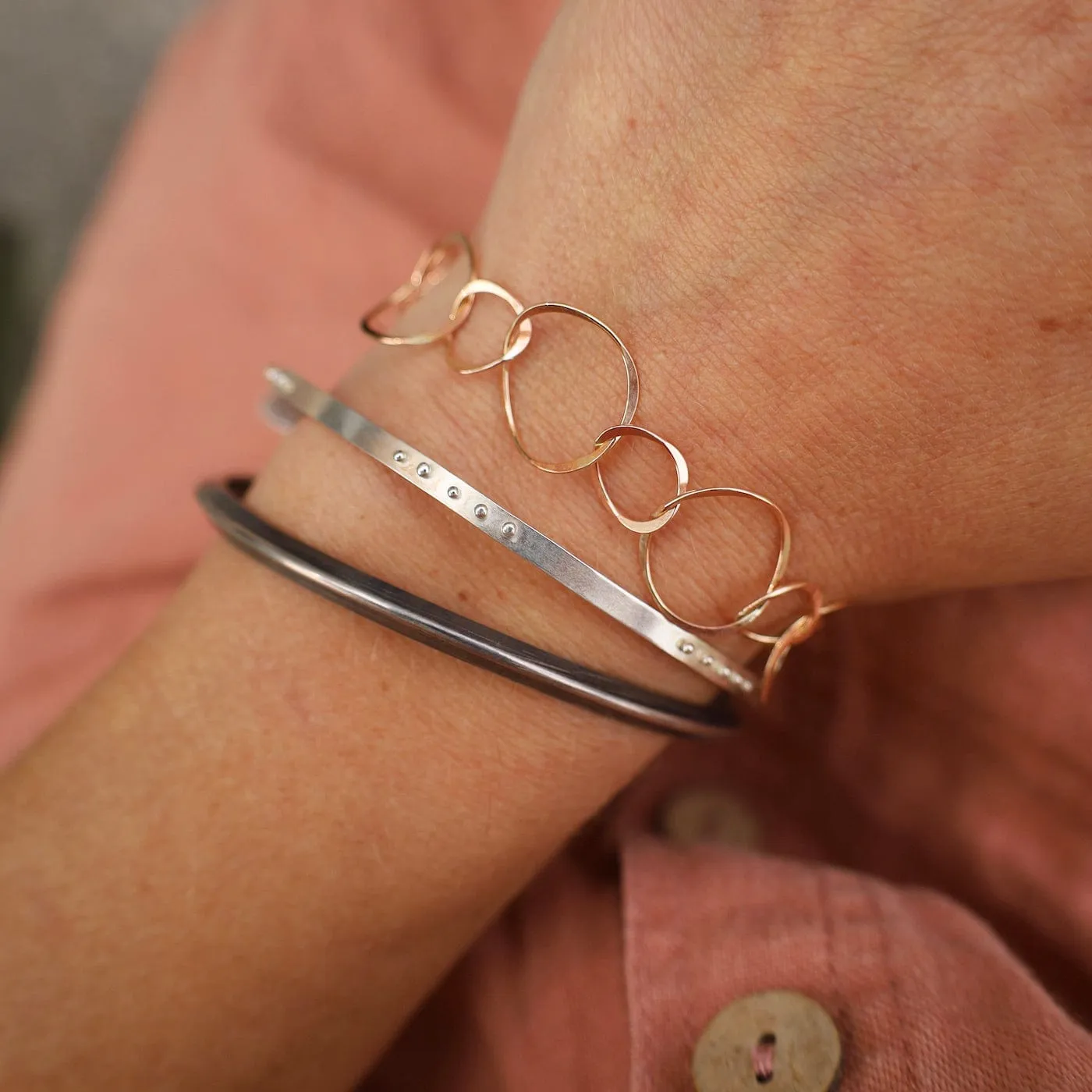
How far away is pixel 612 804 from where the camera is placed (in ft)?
2.28

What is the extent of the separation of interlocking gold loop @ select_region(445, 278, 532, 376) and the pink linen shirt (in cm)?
34

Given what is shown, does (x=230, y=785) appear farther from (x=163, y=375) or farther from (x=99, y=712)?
(x=163, y=375)

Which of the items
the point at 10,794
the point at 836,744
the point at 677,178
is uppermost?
the point at 677,178

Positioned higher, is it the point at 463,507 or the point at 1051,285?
the point at 1051,285

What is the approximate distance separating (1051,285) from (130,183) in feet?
3.10

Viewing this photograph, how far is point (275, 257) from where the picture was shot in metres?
0.84

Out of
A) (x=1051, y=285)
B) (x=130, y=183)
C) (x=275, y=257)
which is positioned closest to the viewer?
(x=1051, y=285)

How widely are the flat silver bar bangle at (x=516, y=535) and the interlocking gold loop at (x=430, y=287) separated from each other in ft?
0.17

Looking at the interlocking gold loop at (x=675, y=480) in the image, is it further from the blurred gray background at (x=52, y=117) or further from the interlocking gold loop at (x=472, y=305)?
the blurred gray background at (x=52, y=117)

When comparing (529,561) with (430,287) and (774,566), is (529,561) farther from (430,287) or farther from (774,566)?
(430,287)

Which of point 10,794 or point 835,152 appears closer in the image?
point 835,152

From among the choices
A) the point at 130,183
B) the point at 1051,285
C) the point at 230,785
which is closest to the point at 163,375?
the point at 130,183

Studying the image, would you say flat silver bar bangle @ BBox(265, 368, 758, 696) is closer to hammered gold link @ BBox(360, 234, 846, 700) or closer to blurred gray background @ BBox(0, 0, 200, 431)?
hammered gold link @ BBox(360, 234, 846, 700)

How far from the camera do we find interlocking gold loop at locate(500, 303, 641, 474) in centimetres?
43
